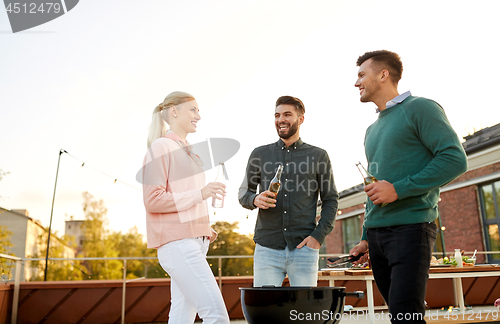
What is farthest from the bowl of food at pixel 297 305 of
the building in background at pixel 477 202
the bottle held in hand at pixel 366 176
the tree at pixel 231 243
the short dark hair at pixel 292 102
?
the tree at pixel 231 243

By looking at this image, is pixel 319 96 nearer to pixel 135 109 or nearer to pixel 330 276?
pixel 330 276

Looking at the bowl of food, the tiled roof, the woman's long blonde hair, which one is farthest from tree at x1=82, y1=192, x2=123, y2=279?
the bowl of food

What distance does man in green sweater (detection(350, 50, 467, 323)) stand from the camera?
149 cm

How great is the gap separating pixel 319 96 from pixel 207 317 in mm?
6595

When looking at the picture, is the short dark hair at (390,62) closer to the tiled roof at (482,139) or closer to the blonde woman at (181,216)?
the blonde woman at (181,216)

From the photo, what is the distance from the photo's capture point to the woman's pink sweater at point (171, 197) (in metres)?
1.71

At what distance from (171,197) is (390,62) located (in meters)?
1.21

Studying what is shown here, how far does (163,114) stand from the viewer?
2.02m

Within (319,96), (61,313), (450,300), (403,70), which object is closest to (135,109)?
(319,96)

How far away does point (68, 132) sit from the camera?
44.1 feet

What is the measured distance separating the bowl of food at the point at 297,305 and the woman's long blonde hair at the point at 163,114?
0.92 m

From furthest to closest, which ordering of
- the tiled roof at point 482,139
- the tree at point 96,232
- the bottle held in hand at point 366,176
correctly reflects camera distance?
the tree at point 96,232 < the tiled roof at point 482,139 < the bottle held in hand at point 366,176

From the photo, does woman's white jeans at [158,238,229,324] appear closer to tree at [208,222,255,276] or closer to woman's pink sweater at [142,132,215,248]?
woman's pink sweater at [142,132,215,248]

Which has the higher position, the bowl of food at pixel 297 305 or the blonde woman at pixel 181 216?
the blonde woman at pixel 181 216
